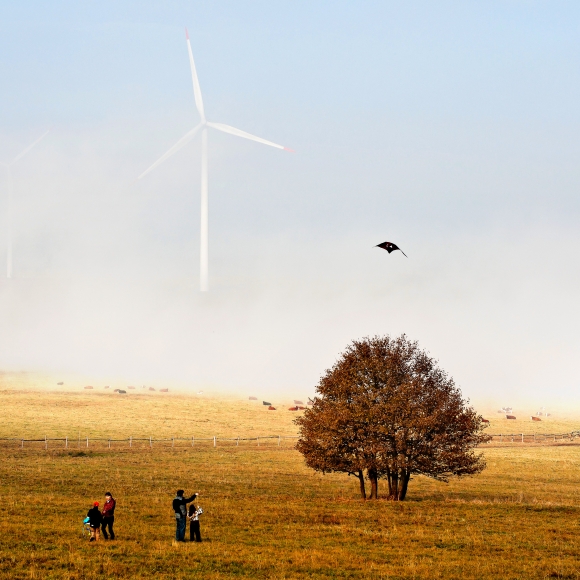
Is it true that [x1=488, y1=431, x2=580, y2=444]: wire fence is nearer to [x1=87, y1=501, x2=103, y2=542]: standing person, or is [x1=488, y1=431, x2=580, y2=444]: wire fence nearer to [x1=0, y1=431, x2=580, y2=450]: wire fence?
[x1=0, y1=431, x2=580, y2=450]: wire fence

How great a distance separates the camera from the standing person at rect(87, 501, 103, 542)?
97.8 ft

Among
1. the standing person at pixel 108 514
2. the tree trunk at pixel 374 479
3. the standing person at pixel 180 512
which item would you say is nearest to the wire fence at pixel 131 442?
the tree trunk at pixel 374 479

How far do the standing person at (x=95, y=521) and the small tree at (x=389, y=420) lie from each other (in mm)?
20103

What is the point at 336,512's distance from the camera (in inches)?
1636

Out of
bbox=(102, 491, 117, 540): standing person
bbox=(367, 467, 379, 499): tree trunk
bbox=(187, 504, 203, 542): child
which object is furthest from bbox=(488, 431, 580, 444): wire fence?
bbox=(102, 491, 117, 540): standing person

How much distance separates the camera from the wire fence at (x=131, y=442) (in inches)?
3169

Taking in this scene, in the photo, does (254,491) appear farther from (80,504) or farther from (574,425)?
(574,425)

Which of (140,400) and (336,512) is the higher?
(140,400)

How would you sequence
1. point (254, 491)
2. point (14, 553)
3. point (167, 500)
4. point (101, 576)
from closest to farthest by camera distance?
point (101, 576), point (14, 553), point (167, 500), point (254, 491)

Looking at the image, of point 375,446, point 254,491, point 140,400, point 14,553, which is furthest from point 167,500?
point 140,400

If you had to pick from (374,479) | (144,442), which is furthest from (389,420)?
(144,442)

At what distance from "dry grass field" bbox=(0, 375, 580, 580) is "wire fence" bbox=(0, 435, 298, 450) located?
1.41 m

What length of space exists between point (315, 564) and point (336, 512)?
13.8 m

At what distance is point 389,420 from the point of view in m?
47.1
